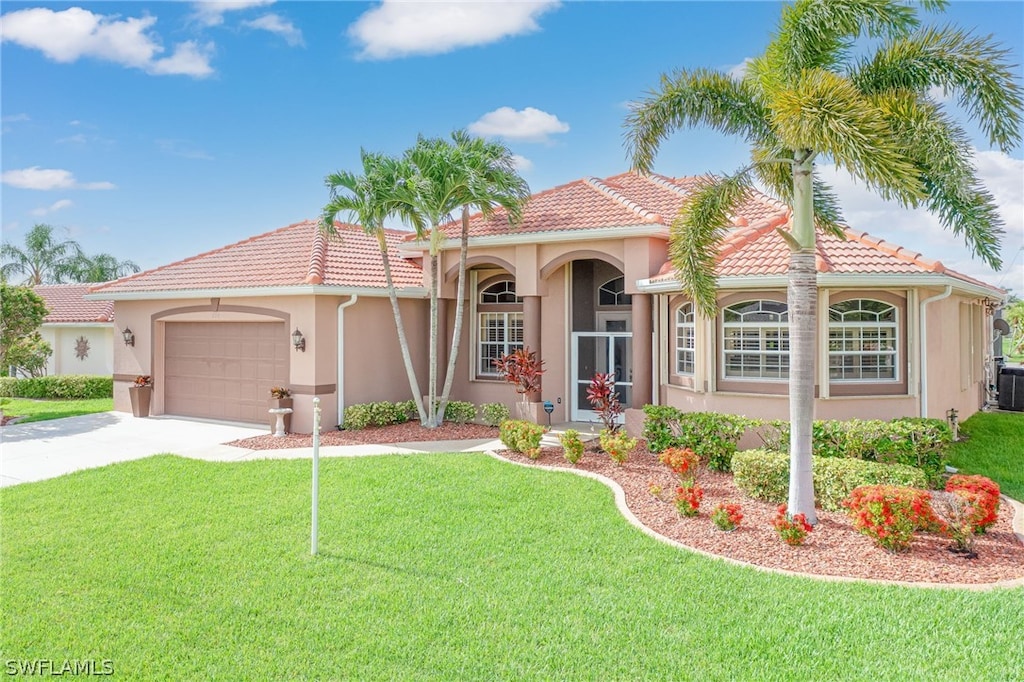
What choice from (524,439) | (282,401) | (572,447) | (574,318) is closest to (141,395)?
(282,401)

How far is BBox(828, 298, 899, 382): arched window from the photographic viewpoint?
11.5 metres

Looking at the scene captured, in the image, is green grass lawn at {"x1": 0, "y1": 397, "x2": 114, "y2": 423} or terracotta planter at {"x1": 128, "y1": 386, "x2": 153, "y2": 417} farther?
green grass lawn at {"x1": 0, "y1": 397, "x2": 114, "y2": 423}

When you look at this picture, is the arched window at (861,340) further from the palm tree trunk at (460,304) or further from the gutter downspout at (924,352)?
the palm tree trunk at (460,304)

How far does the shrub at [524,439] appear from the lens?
38.8 ft

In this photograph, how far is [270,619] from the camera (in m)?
5.49

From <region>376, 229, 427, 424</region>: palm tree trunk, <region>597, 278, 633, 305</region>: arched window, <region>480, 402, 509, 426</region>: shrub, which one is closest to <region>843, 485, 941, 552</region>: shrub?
<region>597, 278, 633, 305</region>: arched window

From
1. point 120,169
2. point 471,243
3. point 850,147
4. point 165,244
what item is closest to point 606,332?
point 471,243

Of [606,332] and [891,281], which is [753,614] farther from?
[606,332]

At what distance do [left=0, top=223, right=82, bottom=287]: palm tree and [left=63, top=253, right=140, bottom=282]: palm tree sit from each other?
3.03 ft

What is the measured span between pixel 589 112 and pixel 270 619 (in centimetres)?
1461

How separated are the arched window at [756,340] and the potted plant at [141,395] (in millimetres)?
15408

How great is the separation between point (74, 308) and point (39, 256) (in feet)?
70.5

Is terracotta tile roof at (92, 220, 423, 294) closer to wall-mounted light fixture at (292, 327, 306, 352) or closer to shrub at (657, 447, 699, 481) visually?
wall-mounted light fixture at (292, 327, 306, 352)

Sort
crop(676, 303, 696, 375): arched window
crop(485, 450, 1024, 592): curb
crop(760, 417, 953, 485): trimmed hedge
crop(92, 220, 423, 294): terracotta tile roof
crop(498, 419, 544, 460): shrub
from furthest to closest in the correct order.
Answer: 1. crop(92, 220, 423, 294): terracotta tile roof
2. crop(676, 303, 696, 375): arched window
3. crop(498, 419, 544, 460): shrub
4. crop(760, 417, 953, 485): trimmed hedge
5. crop(485, 450, 1024, 592): curb
